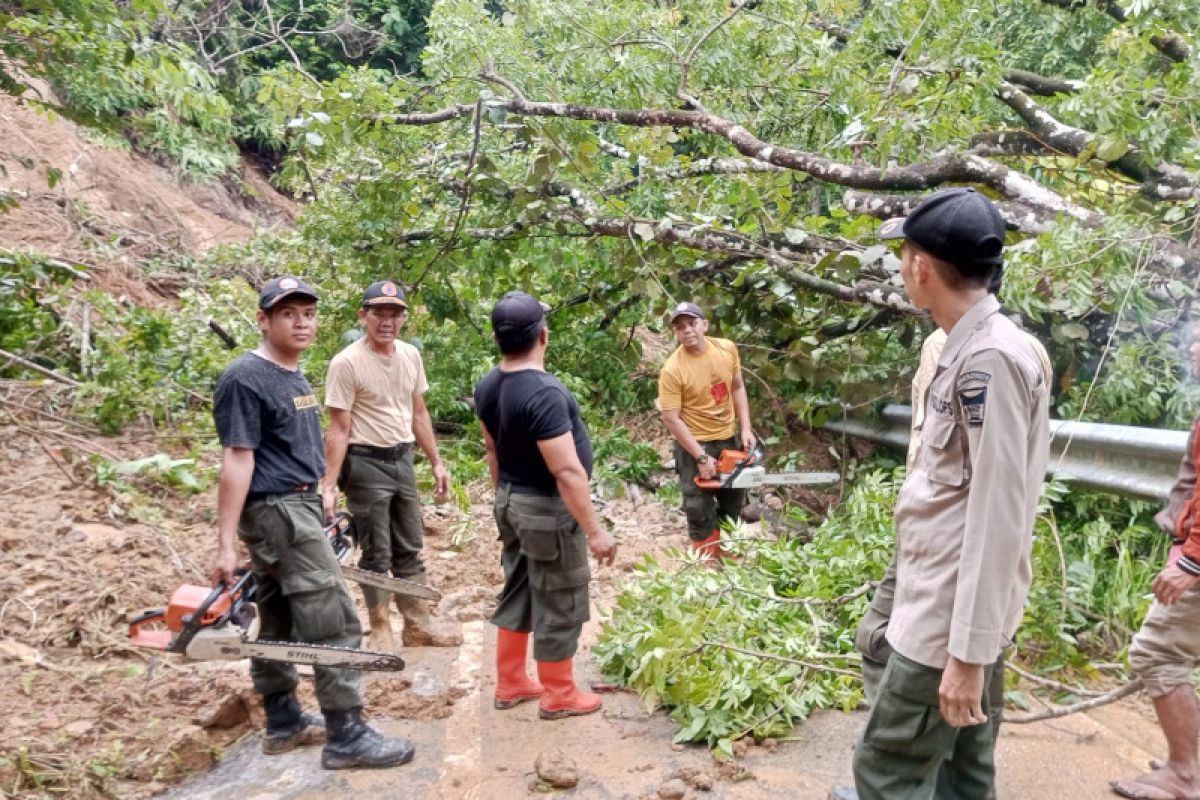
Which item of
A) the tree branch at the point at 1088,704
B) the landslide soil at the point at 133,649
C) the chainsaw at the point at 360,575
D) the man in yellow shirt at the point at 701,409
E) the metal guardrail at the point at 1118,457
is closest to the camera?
the tree branch at the point at 1088,704

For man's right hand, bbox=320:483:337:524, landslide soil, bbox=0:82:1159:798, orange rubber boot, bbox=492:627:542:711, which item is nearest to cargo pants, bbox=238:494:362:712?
landslide soil, bbox=0:82:1159:798

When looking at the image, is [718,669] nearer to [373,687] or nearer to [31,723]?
[373,687]

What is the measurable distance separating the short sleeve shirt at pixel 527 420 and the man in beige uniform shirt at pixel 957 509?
5.50ft

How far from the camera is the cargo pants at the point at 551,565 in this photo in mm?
3877

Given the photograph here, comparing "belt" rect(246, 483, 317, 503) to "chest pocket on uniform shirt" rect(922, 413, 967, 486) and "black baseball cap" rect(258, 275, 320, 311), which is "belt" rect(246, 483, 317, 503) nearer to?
"black baseball cap" rect(258, 275, 320, 311)

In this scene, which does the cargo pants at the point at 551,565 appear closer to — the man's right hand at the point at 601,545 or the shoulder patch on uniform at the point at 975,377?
the man's right hand at the point at 601,545

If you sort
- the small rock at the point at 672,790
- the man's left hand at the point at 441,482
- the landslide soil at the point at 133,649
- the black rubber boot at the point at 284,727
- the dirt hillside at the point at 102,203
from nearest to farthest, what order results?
1. the small rock at the point at 672,790
2. the landslide soil at the point at 133,649
3. the black rubber boot at the point at 284,727
4. the man's left hand at the point at 441,482
5. the dirt hillside at the point at 102,203

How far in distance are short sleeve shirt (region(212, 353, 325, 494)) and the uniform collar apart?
243 centimetres

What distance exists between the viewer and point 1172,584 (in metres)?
3.00

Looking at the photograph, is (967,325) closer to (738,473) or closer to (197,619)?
(197,619)

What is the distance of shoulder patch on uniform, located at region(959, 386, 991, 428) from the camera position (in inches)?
79.6

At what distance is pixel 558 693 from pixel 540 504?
0.80 metres

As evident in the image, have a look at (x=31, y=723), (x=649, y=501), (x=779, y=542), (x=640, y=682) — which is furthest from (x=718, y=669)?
(x=649, y=501)

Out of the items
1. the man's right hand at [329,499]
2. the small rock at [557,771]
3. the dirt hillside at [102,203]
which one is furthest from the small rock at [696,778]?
the dirt hillside at [102,203]
